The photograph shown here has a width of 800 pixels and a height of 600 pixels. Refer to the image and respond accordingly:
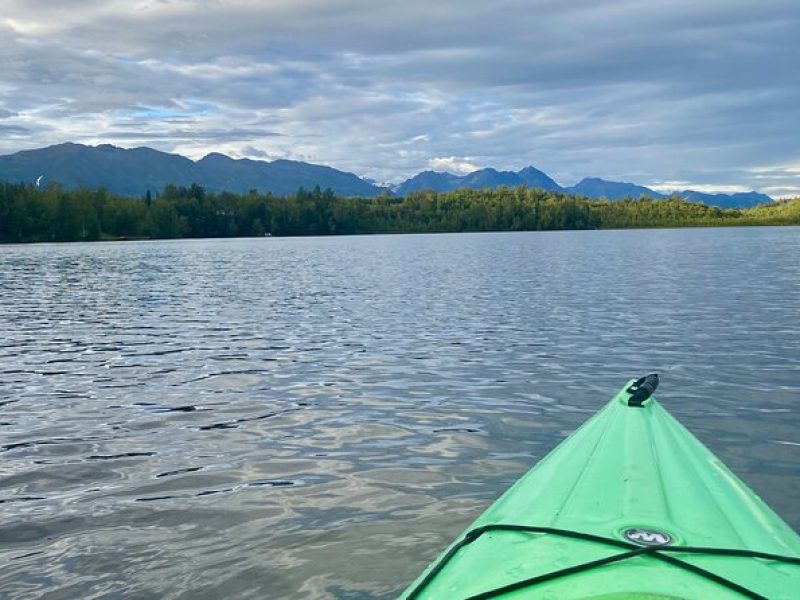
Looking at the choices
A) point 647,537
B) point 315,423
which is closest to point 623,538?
point 647,537

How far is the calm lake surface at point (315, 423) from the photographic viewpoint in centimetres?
788

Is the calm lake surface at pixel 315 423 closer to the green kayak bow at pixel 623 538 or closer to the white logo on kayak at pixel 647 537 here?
→ the green kayak bow at pixel 623 538

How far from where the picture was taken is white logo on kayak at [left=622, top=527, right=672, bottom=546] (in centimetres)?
464

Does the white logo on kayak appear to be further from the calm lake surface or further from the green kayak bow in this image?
the calm lake surface

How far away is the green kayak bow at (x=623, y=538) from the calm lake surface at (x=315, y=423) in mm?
2224

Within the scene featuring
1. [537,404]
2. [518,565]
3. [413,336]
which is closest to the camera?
[518,565]

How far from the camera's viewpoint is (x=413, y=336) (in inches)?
874

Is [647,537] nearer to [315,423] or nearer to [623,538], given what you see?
[623,538]

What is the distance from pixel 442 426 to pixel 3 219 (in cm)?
16756

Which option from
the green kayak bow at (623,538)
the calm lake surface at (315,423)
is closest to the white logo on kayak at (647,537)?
the green kayak bow at (623,538)

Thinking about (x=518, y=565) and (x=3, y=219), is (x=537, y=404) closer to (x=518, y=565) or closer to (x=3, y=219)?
(x=518, y=565)

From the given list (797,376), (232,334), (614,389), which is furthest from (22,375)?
(797,376)

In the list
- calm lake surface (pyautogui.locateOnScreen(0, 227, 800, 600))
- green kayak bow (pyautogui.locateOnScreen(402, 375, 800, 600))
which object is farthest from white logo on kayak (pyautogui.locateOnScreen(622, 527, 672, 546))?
calm lake surface (pyautogui.locateOnScreen(0, 227, 800, 600))

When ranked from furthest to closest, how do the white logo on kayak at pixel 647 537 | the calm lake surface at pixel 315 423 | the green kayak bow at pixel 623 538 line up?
the calm lake surface at pixel 315 423 < the white logo on kayak at pixel 647 537 < the green kayak bow at pixel 623 538
